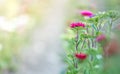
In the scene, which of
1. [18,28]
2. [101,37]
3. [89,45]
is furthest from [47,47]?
[101,37]

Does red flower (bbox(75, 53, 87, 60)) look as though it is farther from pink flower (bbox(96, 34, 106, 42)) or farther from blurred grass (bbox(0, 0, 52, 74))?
blurred grass (bbox(0, 0, 52, 74))

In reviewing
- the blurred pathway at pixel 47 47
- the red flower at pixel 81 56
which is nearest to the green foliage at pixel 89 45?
the red flower at pixel 81 56

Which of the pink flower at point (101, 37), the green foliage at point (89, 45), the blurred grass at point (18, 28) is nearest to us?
the pink flower at point (101, 37)

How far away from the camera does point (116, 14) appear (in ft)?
5.81

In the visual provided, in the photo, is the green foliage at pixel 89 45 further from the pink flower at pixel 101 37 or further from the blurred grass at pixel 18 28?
the blurred grass at pixel 18 28

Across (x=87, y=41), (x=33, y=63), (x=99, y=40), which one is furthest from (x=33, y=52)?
(x=99, y=40)

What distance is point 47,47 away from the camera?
140 inches

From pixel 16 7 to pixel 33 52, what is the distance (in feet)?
1.39

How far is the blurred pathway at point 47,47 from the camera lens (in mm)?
3420

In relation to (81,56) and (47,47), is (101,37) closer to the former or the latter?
(81,56)

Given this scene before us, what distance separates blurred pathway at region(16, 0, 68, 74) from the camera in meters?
3.42

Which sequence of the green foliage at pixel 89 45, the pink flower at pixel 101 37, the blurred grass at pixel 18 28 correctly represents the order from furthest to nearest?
the blurred grass at pixel 18 28
the green foliage at pixel 89 45
the pink flower at pixel 101 37

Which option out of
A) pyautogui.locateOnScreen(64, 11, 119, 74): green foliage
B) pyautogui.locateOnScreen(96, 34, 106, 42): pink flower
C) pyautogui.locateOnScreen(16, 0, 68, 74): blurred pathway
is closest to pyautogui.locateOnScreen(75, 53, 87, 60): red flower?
pyautogui.locateOnScreen(64, 11, 119, 74): green foliage

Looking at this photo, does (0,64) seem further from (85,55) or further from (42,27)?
(85,55)
